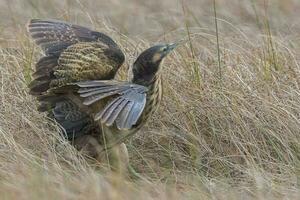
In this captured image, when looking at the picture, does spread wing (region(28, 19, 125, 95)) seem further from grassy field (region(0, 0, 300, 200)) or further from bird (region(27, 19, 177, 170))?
grassy field (region(0, 0, 300, 200))

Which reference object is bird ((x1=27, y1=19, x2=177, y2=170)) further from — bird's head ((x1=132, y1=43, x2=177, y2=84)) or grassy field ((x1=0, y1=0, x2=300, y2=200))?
grassy field ((x1=0, y1=0, x2=300, y2=200))

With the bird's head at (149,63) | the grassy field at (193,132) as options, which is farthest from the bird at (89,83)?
the grassy field at (193,132)

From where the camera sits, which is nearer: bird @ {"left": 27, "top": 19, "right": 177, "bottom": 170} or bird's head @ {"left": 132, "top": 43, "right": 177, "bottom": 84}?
bird @ {"left": 27, "top": 19, "right": 177, "bottom": 170}

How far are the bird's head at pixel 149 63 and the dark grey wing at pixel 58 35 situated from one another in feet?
0.68

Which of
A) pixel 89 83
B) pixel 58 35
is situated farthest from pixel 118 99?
pixel 58 35

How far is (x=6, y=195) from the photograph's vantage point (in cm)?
444

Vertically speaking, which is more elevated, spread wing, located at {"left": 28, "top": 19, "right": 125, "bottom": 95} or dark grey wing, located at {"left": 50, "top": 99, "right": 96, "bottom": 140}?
spread wing, located at {"left": 28, "top": 19, "right": 125, "bottom": 95}

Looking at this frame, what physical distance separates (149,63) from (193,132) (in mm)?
577

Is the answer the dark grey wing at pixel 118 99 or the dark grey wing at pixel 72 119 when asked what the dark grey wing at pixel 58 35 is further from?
the dark grey wing at pixel 118 99

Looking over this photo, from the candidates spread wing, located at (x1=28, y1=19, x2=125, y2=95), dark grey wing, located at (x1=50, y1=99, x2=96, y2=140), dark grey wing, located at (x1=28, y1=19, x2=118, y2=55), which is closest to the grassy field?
dark grey wing, located at (x1=50, y1=99, x2=96, y2=140)

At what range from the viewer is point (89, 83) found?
17.4 feet

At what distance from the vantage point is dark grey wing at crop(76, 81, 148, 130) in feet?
16.8

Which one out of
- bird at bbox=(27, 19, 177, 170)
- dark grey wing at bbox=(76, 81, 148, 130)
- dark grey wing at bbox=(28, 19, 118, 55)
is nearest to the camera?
dark grey wing at bbox=(76, 81, 148, 130)

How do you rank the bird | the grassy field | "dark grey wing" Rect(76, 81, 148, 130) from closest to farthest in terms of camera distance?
the grassy field
"dark grey wing" Rect(76, 81, 148, 130)
the bird
